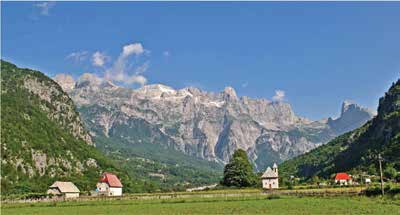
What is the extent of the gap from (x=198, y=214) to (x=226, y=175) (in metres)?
A: 84.6

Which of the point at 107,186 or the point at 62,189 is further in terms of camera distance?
the point at 107,186

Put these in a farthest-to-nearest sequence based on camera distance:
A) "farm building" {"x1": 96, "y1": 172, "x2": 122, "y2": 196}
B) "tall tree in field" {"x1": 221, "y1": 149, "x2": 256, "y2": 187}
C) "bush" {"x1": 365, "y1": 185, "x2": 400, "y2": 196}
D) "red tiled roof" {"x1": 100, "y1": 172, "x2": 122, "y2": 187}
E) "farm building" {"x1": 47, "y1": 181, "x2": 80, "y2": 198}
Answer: "red tiled roof" {"x1": 100, "y1": 172, "x2": 122, "y2": 187}, "farm building" {"x1": 96, "y1": 172, "x2": 122, "y2": 196}, "farm building" {"x1": 47, "y1": 181, "x2": 80, "y2": 198}, "tall tree in field" {"x1": 221, "y1": 149, "x2": 256, "y2": 187}, "bush" {"x1": 365, "y1": 185, "x2": 400, "y2": 196}

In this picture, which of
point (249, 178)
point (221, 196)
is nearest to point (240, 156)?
point (249, 178)

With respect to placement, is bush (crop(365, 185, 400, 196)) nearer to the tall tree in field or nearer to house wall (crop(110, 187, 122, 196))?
the tall tree in field

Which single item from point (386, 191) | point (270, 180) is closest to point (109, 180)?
point (270, 180)

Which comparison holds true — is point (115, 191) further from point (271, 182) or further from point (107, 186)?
point (271, 182)

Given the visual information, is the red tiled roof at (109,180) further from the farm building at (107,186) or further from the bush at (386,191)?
the bush at (386,191)

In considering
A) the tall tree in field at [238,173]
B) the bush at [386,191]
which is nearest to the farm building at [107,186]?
the tall tree in field at [238,173]

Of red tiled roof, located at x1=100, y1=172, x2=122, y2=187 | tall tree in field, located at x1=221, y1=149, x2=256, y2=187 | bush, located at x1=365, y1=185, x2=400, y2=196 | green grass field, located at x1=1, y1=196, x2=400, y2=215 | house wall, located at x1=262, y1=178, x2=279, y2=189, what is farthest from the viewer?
red tiled roof, located at x1=100, y1=172, x2=122, y2=187

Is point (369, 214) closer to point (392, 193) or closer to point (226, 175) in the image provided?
point (392, 193)

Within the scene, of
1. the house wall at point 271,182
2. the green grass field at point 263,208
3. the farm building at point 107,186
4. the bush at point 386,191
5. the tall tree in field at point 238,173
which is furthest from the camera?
the farm building at point 107,186

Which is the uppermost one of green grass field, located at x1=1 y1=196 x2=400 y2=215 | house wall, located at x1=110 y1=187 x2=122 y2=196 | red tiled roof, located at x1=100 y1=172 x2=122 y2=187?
red tiled roof, located at x1=100 y1=172 x2=122 y2=187

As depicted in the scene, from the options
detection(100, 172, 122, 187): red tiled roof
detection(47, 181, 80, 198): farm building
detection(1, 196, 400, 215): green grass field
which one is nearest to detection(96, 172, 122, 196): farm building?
detection(100, 172, 122, 187): red tiled roof

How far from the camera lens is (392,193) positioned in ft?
228
